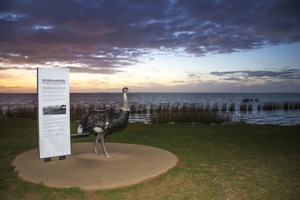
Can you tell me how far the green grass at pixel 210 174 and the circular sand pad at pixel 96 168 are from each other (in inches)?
8.3

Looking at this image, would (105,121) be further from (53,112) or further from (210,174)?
(210,174)

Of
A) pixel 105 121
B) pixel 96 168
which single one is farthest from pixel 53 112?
pixel 96 168

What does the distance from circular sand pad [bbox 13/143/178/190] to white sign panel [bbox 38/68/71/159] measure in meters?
0.42

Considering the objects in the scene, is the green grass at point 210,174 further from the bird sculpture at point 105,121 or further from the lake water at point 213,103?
the lake water at point 213,103

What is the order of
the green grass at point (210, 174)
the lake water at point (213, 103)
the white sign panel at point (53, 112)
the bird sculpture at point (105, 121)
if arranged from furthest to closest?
the lake water at point (213, 103)
the bird sculpture at point (105, 121)
the white sign panel at point (53, 112)
the green grass at point (210, 174)

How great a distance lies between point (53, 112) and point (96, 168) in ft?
7.08

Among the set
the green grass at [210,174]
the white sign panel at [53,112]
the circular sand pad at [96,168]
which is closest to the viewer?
the green grass at [210,174]

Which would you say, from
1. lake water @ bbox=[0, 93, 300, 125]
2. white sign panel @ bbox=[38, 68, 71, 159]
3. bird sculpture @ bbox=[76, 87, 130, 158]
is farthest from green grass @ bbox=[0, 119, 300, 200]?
lake water @ bbox=[0, 93, 300, 125]

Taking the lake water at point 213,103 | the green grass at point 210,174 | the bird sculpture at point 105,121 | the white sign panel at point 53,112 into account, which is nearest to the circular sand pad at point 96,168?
the green grass at point 210,174

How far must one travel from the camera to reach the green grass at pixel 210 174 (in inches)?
241

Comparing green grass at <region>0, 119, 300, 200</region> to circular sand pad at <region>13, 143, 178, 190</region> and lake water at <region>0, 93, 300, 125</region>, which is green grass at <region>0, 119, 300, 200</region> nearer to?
circular sand pad at <region>13, 143, 178, 190</region>

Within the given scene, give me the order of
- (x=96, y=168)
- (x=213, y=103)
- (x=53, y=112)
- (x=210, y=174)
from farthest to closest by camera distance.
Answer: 1. (x=213, y=103)
2. (x=53, y=112)
3. (x=96, y=168)
4. (x=210, y=174)

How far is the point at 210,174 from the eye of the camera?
291 inches

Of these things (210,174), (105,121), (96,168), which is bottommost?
(210,174)
